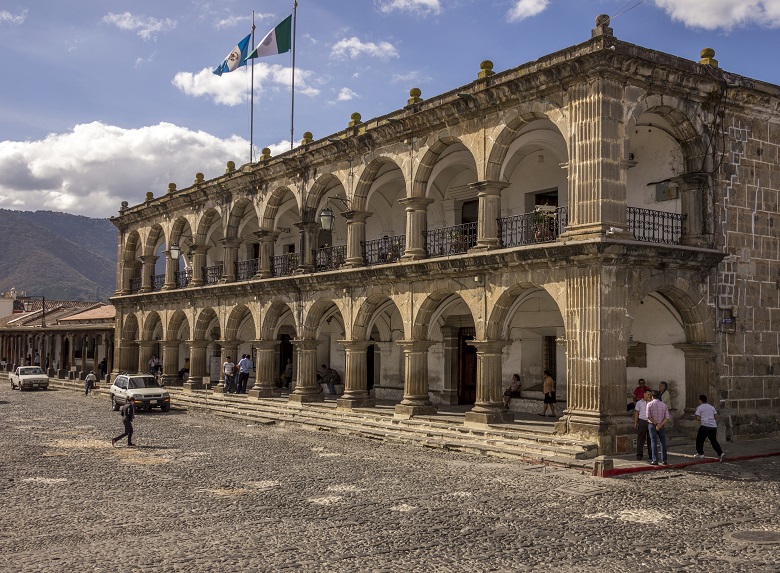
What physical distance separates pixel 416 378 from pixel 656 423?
7487 millimetres

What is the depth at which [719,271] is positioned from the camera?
1792 cm

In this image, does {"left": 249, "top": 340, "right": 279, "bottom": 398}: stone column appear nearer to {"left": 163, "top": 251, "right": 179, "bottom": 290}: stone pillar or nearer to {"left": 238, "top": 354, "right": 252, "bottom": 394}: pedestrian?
{"left": 238, "top": 354, "right": 252, "bottom": 394}: pedestrian

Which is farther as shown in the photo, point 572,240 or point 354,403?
point 354,403

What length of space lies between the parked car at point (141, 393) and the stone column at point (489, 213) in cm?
1291

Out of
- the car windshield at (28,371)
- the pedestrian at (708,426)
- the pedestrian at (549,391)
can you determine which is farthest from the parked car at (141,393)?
the pedestrian at (708,426)

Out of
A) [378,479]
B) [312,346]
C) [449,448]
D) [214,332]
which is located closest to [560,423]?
[449,448]

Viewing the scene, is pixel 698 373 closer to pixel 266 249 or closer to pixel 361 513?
pixel 361 513

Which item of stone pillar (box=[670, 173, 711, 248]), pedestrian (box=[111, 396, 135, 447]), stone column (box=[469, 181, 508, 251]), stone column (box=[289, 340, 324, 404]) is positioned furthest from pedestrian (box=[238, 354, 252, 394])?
stone pillar (box=[670, 173, 711, 248])

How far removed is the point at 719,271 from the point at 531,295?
493 cm

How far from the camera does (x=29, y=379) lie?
37.9 m

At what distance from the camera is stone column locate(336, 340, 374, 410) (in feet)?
75.1

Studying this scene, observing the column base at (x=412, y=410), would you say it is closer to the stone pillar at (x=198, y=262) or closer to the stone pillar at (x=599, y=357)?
the stone pillar at (x=599, y=357)

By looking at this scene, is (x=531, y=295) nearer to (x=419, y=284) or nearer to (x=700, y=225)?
(x=419, y=284)

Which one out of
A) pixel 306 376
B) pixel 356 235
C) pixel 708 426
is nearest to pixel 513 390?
pixel 356 235
